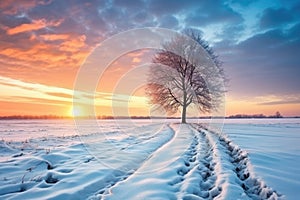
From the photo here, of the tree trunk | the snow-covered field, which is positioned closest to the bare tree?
the tree trunk

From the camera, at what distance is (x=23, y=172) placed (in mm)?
6629

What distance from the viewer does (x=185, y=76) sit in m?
33.7

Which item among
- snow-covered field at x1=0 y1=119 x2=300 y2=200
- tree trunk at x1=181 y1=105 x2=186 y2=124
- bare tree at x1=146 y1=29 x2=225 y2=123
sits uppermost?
bare tree at x1=146 y1=29 x2=225 y2=123

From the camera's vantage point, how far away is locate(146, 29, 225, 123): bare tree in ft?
106

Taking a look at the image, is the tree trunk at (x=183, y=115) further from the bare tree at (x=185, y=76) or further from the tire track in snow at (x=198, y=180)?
the tire track in snow at (x=198, y=180)

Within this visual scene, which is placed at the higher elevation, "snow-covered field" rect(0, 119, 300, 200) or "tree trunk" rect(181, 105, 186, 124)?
"tree trunk" rect(181, 105, 186, 124)

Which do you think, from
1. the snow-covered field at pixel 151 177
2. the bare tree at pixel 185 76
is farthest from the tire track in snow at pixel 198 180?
the bare tree at pixel 185 76

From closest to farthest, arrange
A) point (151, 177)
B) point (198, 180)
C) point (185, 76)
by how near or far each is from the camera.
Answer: point (198, 180) < point (151, 177) < point (185, 76)

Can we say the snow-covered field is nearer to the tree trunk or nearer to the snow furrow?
the snow furrow

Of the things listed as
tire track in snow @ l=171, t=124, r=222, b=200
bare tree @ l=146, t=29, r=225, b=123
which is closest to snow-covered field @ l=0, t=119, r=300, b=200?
tire track in snow @ l=171, t=124, r=222, b=200

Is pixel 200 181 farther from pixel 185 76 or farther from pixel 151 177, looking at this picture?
pixel 185 76

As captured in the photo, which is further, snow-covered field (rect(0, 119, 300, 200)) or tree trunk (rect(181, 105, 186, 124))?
tree trunk (rect(181, 105, 186, 124))

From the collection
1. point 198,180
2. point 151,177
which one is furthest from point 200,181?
point 151,177

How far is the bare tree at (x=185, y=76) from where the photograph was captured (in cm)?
3238
